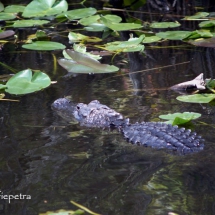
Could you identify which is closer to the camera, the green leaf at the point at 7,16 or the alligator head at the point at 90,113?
the alligator head at the point at 90,113

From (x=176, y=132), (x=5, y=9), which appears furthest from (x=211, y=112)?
(x=5, y=9)

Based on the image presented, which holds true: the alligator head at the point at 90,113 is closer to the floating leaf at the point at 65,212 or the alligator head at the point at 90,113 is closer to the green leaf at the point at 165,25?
the floating leaf at the point at 65,212

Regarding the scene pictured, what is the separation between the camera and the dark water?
2.72 metres

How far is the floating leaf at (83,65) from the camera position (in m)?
4.73

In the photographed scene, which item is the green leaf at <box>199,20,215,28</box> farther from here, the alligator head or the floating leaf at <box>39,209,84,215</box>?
the floating leaf at <box>39,209,84,215</box>

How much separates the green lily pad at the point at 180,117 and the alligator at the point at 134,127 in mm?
161

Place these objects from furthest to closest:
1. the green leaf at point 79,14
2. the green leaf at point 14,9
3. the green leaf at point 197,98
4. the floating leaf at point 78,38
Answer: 1. the green leaf at point 14,9
2. the green leaf at point 79,14
3. the floating leaf at point 78,38
4. the green leaf at point 197,98

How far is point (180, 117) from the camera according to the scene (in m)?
3.64

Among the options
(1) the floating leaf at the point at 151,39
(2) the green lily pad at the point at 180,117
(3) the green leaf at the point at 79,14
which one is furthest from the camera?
(3) the green leaf at the point at 79,14

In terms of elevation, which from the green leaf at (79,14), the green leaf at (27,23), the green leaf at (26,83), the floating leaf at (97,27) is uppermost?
the green leaf at (26,83)

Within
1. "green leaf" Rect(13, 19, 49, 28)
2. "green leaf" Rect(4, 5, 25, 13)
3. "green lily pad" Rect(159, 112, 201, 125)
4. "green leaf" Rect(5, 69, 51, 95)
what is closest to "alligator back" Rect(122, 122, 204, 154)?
"green lily pad" Rect(159, 112, 201, 125)

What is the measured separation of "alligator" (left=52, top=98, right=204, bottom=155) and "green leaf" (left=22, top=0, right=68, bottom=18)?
2.09m

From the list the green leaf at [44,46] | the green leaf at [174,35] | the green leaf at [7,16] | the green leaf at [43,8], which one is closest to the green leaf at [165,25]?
the green leaf at [174,35]

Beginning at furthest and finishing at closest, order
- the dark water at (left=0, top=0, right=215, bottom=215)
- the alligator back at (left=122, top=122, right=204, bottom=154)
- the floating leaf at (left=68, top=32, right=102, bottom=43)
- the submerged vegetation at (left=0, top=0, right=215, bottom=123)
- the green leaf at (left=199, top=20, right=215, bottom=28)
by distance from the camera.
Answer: the green leaf at (left=199, top=20, right=215, bottom=28), the floating leaf at (left=68, top=32, right=102, bottom=43), the submerged vegetation at (left=0, top=0, right=215, bottom=123), the alligator back at (left=122, top=122, right=204, bottom=154), the dark water at (left=0, top=0, right=215, bottom=215)
